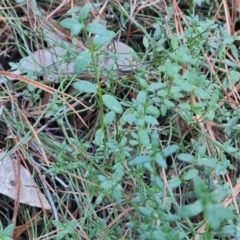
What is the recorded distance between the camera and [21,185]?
1.27m

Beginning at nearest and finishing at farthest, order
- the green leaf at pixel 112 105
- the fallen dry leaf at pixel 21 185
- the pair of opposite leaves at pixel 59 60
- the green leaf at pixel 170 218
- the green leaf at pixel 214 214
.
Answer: the green leaf at pixel 214 214
the green leaf at pixel 170 218
the green leaf at pixel 112 105
the fallen dry leaf at pixel 21 185
the pair of opposite leaves at pixel 59 60

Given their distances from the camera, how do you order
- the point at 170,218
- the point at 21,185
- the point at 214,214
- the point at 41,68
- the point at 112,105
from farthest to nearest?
the point at 41,68
the point at 21,185
the point at 112,105
the point at 170,218
the point at 214,214

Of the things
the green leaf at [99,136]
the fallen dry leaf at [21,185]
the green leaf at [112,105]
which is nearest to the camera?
the green leaf at [112,105]

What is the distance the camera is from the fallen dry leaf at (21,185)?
125 centimetres

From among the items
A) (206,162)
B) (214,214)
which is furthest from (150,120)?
(214,214)

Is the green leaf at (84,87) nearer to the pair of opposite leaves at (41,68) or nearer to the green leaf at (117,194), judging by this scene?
the green leaf at (117,194)

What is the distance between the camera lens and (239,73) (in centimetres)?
137

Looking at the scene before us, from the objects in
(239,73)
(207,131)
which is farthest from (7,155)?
(239,73)

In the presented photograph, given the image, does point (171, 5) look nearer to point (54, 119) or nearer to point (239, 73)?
point (239, 73)

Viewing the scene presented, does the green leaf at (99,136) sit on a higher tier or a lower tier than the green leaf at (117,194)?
higher

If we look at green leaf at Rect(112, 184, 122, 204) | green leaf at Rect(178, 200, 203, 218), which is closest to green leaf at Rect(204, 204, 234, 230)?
green leaf at Rect(178, 200, 203, 218)

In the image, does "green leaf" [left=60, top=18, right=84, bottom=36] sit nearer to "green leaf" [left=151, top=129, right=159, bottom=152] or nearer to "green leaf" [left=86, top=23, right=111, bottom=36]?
"green leaf" [left=86, top=23, right=111, bottom=36]

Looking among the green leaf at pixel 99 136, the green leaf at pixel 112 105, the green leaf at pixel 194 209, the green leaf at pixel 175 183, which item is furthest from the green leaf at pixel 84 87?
the green leaf at pixel 194 209

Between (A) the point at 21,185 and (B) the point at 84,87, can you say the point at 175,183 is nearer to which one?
(B) the point at 84,87
